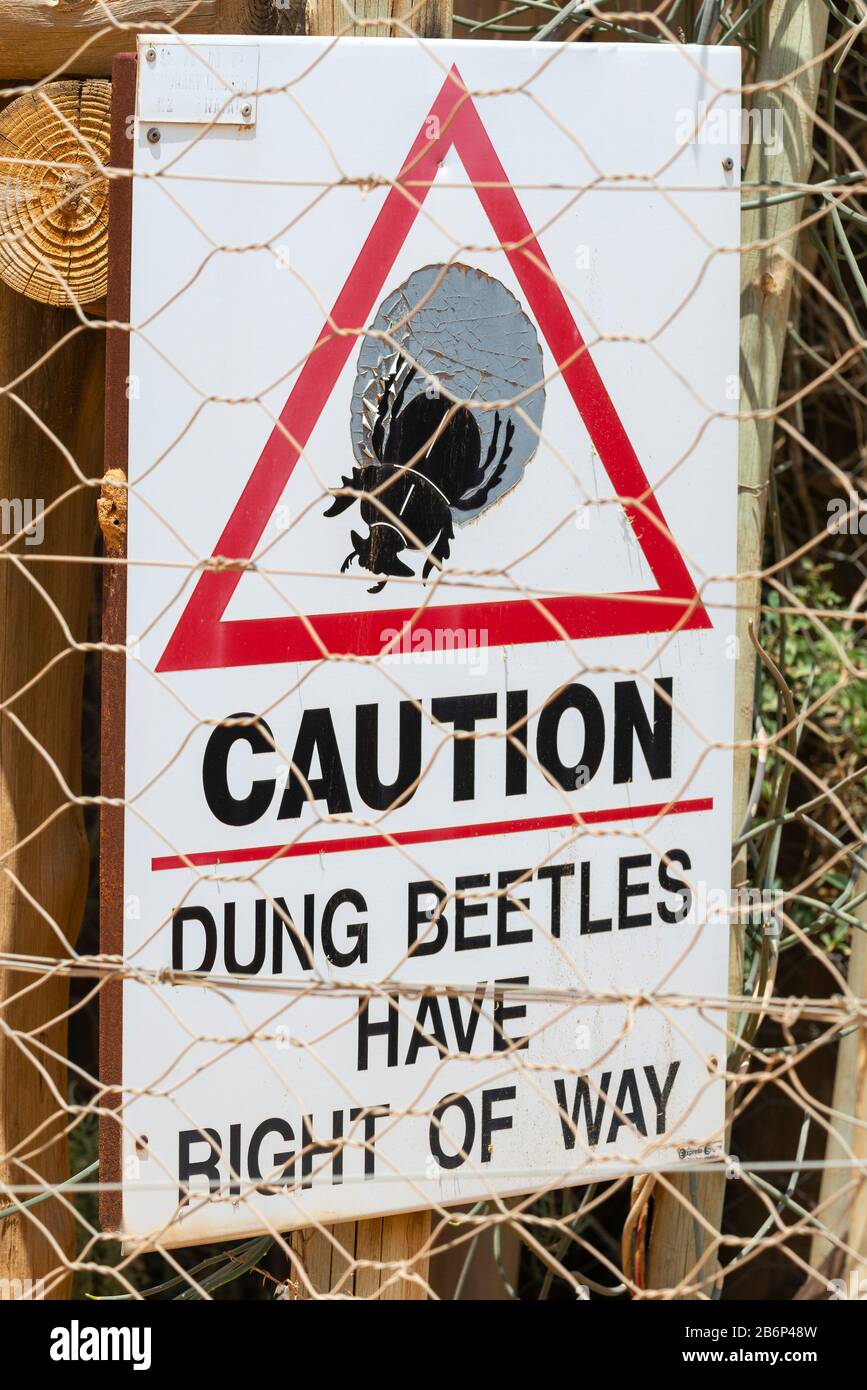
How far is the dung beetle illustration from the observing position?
1.06 m

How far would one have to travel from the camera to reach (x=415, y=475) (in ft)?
3.54

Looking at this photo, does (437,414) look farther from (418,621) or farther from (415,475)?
(418,621)

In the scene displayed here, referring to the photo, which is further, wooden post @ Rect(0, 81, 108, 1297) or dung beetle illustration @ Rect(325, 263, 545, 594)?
wooden post @ Rect(0, 81, 108, 1297)

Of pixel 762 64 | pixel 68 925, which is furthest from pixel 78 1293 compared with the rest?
pixel 762 64

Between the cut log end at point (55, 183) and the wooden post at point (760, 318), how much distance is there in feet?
2.19

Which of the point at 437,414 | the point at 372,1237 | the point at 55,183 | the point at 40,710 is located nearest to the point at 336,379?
the point at 437,414

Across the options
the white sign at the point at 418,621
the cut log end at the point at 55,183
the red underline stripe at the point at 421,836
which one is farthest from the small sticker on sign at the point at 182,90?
the red underline stripe at the point at 421,836

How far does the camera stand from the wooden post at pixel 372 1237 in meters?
1.09

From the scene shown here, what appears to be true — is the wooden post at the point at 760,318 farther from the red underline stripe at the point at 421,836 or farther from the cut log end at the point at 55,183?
the cut log end at the point at 55,183

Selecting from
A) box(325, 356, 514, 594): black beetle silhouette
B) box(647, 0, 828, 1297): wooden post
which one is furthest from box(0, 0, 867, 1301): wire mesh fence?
box(647, 0, 828, 1297): wooden post

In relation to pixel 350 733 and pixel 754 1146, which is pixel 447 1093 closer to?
pixel 350 733

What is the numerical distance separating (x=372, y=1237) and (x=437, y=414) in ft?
2.44

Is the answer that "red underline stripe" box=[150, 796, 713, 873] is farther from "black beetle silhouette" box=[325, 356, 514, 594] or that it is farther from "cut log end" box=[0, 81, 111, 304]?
"cut log end" box=[0, 81, 111, 304]

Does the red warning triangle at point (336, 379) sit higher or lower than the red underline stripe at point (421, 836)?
higher
